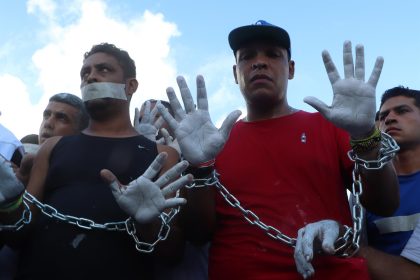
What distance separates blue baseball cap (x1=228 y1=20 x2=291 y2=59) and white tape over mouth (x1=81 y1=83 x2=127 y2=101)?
914mm

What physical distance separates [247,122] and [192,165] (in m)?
0.73

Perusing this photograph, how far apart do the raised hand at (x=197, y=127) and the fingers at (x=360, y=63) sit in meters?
0.70

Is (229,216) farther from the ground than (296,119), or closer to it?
closer to it

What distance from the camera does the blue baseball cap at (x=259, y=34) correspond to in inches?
142

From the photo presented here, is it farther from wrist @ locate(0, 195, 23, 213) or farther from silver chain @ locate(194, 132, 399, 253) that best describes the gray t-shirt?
wrist @ locate(0, 195, 23, 213)

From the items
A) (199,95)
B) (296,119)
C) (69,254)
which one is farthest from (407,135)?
(69,254)

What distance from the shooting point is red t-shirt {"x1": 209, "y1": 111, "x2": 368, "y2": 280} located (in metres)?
2.92

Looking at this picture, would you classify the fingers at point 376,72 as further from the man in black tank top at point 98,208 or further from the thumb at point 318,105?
the man in black tank top at point 98,208

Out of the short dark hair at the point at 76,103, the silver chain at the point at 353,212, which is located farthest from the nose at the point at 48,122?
the silver chain at the point at 353,212

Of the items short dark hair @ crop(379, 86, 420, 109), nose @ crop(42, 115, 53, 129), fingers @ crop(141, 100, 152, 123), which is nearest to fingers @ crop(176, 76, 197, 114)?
fingers @ crop(141, 100, 152, 123)

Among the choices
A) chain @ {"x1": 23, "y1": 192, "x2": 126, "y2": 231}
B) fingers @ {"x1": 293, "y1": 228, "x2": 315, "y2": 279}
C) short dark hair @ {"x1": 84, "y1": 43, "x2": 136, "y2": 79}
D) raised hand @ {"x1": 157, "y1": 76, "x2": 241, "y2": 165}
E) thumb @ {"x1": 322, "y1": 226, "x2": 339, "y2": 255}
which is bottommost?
fingers @ {"x1": 293, "y1": 228, "x2": 315, "y2": 279}

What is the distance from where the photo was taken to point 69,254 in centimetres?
289

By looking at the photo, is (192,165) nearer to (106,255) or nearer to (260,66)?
(106,255)

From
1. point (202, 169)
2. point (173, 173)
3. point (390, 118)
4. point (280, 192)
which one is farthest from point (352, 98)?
point (390, 118)
